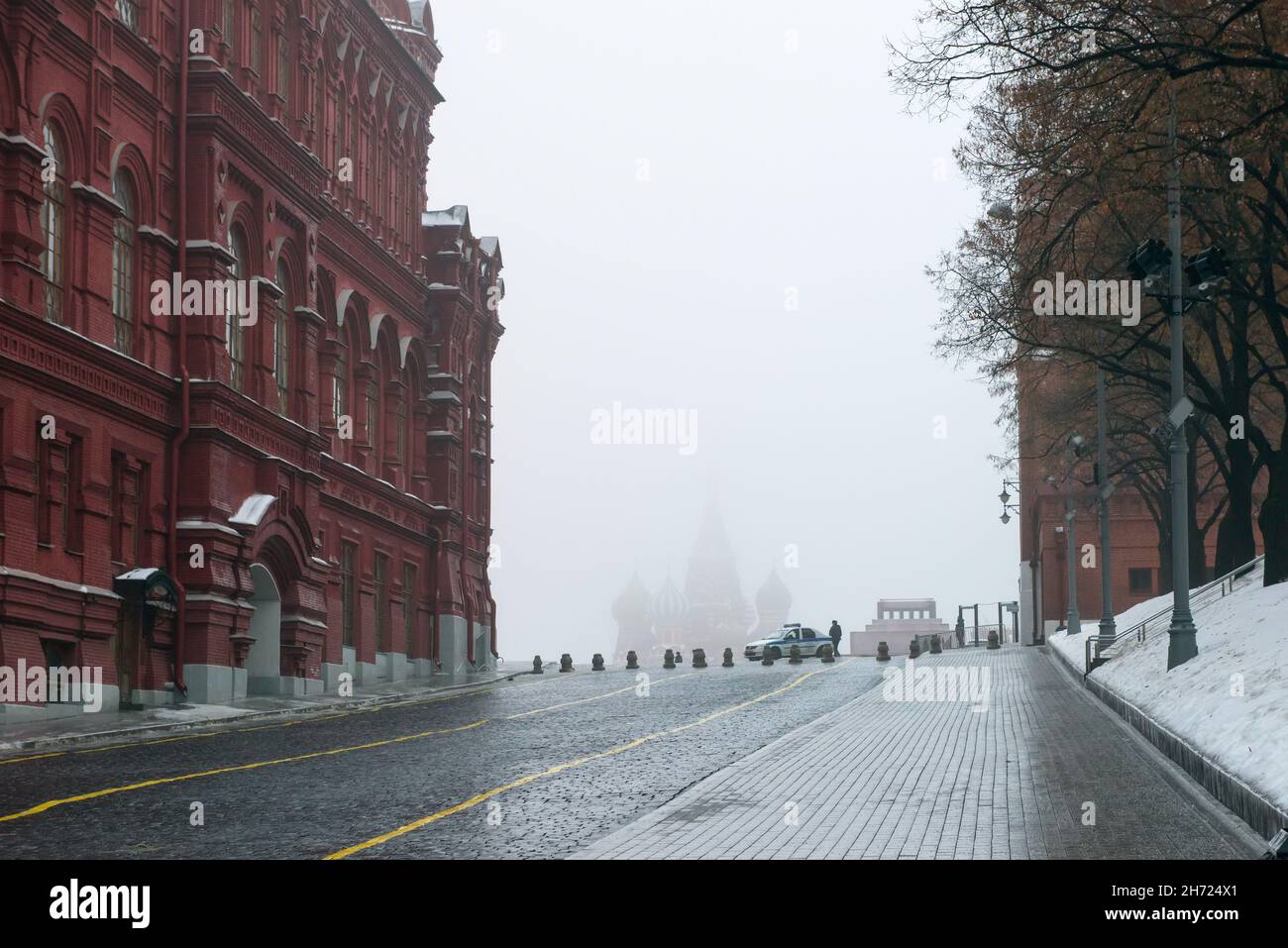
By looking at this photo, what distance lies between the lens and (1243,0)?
64.9ft

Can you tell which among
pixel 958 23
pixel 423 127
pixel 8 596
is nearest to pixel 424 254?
pixel 423 127

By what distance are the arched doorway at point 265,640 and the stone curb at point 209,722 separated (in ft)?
6.83

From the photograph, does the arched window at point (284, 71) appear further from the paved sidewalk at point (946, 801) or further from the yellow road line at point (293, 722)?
the paved sidewalk at point (946, 801)

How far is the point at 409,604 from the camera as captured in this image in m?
53.4

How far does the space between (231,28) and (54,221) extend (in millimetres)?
10568

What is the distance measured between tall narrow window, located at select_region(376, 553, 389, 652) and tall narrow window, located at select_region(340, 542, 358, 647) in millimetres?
2648

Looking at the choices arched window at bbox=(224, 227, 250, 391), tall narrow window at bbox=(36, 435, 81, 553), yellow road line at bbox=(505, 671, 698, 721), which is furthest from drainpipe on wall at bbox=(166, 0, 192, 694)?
yellow road line at bbox=(505, 671, 698, 721)

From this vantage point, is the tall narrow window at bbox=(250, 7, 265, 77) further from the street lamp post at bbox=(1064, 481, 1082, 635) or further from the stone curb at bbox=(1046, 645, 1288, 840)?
the street lamp post at bbox=(1064, 481, 1082, 635)

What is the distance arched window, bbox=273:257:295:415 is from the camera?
133 feet

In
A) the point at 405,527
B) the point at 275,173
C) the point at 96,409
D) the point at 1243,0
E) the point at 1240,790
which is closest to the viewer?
the point at 1240,790
